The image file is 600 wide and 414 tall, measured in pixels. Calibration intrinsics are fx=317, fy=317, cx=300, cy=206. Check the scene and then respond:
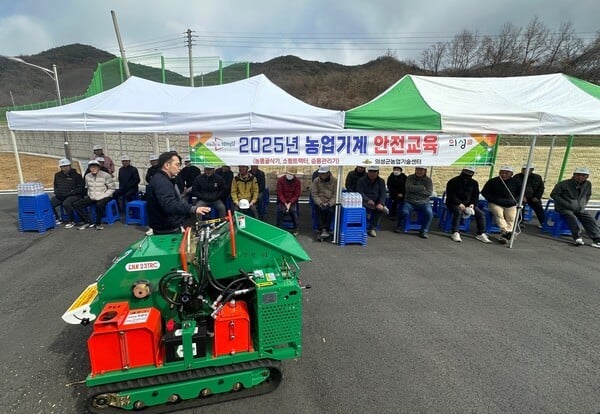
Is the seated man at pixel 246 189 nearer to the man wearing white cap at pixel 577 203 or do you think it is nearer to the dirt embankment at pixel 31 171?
the man wearing white cap at pixel 577 203

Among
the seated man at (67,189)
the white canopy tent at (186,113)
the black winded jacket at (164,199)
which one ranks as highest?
the white canopy tent at (186,113)

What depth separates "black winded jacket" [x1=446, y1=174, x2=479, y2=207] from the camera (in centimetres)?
618

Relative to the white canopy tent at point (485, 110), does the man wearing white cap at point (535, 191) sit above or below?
below

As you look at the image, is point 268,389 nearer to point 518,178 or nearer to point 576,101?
point 518,178

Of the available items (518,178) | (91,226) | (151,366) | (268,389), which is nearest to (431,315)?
(268,389)

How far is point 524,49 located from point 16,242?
5372cm

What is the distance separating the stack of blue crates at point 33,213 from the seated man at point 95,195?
20.7 inches

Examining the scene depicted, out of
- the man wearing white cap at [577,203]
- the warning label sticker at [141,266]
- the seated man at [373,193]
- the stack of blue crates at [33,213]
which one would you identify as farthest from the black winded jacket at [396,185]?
the stack of blue crates at [33,213]

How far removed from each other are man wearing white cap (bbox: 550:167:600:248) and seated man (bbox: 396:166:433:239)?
256cm

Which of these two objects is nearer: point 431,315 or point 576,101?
point 431,315

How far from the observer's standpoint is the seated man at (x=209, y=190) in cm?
634

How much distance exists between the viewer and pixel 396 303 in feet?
12.8

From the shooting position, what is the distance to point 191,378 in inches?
92.9

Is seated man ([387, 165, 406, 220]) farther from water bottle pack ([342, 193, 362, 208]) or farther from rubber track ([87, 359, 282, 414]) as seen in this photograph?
rubber track ([87, 359, 282, 414])
